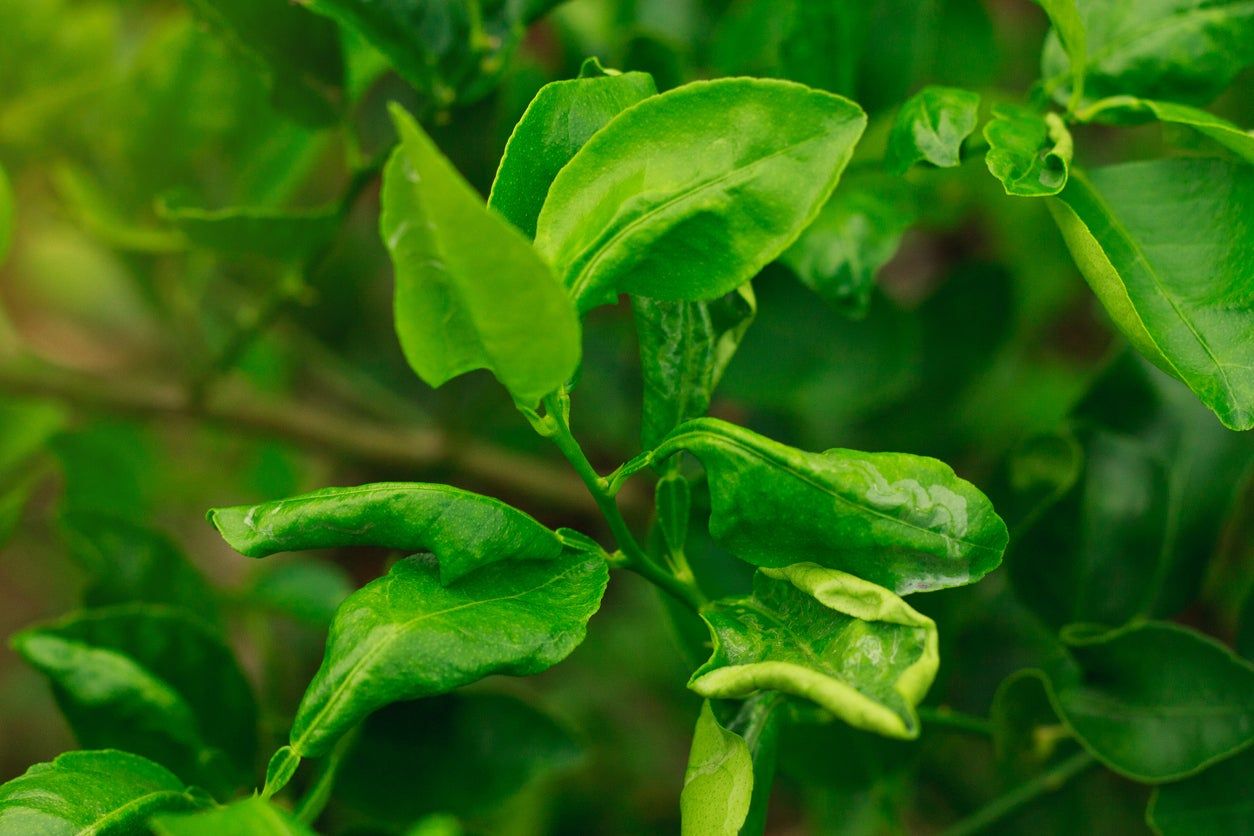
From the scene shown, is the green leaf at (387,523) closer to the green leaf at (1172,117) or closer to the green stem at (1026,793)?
the green leaf at (1172,117)

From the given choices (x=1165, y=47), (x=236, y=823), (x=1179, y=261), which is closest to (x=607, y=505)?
(x=236, y=823)

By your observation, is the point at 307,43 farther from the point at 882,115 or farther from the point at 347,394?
the point at 347,394

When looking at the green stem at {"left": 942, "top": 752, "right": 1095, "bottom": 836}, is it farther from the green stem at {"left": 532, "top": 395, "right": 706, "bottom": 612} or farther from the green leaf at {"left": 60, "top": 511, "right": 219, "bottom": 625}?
the green leaf at {"left": 60, "top": 511, "right": 219, "bottom": 625}

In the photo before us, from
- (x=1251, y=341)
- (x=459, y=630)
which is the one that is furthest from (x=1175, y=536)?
(x=459, y=630)

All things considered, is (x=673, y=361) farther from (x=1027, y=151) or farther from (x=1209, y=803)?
(x=1209, y=803)

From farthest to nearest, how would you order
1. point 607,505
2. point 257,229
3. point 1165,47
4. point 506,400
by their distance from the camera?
point 506,400 → point 257,229 → point 1165,47 → point 607,505

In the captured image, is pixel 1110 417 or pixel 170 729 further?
pixel 1110 417
